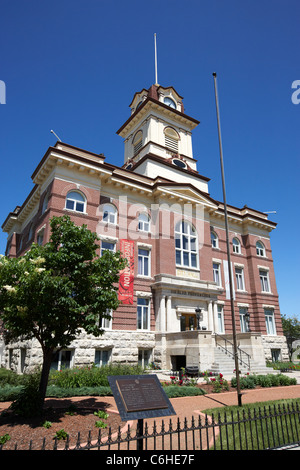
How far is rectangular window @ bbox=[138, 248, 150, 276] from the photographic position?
81.5 feet

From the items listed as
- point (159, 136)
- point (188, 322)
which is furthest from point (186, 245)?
point (159, 136)

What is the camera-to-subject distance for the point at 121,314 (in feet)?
73.8

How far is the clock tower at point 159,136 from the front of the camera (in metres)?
30.8

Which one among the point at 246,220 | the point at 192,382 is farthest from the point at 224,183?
the point at 246,220

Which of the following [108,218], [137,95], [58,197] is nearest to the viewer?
[58,197]

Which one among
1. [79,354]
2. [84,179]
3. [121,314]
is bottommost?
[79,354]

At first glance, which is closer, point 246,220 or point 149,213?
point 149,213

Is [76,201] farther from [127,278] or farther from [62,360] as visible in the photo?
[62,360]

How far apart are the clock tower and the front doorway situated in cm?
1303

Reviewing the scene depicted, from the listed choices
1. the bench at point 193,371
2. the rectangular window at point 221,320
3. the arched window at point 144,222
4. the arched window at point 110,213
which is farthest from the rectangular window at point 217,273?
the bench at point 193,371

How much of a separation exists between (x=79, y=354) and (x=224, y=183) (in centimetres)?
1380

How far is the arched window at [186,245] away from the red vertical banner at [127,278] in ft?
14.8
